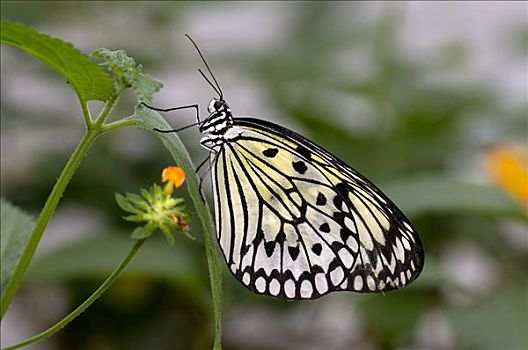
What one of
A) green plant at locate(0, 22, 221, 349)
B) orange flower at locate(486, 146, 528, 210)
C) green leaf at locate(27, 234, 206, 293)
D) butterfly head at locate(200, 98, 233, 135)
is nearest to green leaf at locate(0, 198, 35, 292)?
green plant at locate(0, 22, 221, 349)

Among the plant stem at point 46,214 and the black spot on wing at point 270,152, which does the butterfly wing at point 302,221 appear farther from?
the plant stem at point 46,214

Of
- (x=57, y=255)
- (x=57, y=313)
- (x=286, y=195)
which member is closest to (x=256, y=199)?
(x=286, y=195)

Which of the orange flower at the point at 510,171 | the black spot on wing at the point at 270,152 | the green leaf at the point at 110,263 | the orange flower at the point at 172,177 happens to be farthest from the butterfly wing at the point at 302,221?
the orange flower at the point at 510,171

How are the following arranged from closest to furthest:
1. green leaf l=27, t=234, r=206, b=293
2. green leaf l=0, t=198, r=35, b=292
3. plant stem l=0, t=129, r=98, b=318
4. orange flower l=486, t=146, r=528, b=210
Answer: plant stem l=0, t=129, r=98, b=318
green leaf l=0, t=198, r=35, b=292
green leaf l=27, t=234, r=206, b=293
orange flower l=486, t=146, r=528, b=210

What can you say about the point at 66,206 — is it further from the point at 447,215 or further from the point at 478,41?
the point at 478,41

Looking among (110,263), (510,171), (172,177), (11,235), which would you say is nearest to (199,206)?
(172,177)

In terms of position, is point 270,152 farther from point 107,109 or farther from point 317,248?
point 107,109

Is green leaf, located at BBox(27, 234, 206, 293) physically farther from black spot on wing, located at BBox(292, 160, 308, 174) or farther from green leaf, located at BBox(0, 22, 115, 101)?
green leaf, located at BBox(0, 22, 115, 101)

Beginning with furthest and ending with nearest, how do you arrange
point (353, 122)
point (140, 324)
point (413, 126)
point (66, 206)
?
point (353, 122)
point (413, 126)
point (66, 206)
point (140, 324)
